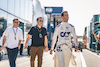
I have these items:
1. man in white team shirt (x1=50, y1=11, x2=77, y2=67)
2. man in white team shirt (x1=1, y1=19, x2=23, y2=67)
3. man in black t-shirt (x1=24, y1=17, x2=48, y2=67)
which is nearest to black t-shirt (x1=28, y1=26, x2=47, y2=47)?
man in black t-shirt (x1=24, y1=17, x2=48, y2=67)

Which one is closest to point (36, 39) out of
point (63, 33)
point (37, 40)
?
point (37, 40)

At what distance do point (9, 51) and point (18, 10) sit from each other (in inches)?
842

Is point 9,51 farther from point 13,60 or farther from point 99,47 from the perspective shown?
point 99,47

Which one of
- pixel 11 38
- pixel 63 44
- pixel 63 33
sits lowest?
pixel 63 44

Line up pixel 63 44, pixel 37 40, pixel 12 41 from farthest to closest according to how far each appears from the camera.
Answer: pixel 37 40, pixel 12 41, pixel 63 44

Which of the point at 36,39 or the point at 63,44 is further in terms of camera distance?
the point at 36,39

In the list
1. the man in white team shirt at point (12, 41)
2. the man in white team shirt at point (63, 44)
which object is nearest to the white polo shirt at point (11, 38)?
the man in white team shirt at point (12, 41)

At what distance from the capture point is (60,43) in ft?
16.5

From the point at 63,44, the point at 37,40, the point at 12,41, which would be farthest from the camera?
the point at 37,40

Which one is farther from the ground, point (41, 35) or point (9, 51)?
point (41, 35)

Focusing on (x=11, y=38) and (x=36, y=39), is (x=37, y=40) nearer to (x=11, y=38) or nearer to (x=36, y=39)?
(x=36, y=39)

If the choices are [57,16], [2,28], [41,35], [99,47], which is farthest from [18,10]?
[57,16]

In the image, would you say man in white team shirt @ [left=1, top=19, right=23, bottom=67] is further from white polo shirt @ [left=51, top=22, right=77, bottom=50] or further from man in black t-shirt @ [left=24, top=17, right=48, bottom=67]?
white polo shirt @ [left=51, top=22, right=77, bottom=50]

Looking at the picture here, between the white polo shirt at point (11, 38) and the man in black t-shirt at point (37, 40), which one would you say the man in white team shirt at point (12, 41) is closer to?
the white polo shirt at point (11, 38)
